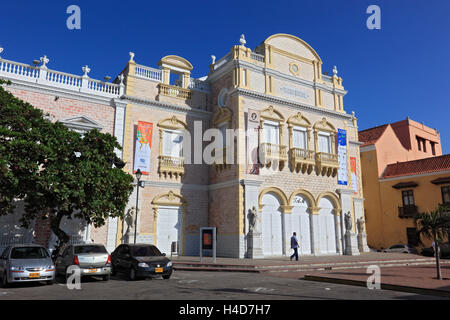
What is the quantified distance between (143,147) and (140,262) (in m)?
10.7

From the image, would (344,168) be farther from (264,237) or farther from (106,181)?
(106,181)

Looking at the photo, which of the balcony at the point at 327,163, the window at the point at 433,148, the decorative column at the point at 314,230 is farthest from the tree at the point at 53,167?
the window at the point at 433,148

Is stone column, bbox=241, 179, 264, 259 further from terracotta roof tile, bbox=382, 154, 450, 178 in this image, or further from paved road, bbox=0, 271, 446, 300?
terracotta roof tile, bbox=382, 154, 450, 178

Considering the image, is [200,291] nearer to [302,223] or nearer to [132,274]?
[132,274]

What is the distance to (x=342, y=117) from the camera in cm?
2842

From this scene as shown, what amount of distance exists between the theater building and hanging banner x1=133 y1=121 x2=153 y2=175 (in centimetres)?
7

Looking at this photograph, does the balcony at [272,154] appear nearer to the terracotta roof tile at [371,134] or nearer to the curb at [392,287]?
the curb at [392,287]

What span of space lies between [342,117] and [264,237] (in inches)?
477

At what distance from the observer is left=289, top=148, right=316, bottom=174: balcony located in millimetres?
24625

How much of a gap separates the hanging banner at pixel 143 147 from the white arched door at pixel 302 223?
10.1 m

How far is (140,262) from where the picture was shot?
43.8ft

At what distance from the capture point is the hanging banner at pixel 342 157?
27.3 metres

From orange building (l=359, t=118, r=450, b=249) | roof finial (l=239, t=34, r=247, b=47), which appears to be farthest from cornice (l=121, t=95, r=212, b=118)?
orange building (l=359, t=118, r=450, b=249)

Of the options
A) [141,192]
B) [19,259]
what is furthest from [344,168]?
[19,259]
